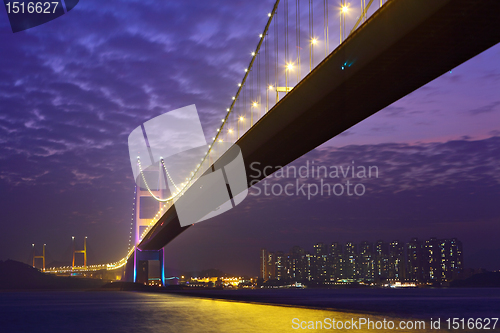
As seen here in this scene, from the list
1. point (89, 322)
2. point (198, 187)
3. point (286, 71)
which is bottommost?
point (89, 322)

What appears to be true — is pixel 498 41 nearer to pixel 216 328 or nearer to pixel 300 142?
pixel 300 142

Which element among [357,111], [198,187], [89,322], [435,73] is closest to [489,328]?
[357,111]

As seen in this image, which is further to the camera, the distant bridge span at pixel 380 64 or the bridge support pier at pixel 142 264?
the bridge support pier at pixel 142 264

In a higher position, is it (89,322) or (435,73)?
(435,73)

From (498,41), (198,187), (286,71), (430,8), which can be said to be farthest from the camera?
(198,187)

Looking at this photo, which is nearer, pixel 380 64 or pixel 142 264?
pixel 380 64

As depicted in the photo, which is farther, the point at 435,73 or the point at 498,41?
the point at 435,73

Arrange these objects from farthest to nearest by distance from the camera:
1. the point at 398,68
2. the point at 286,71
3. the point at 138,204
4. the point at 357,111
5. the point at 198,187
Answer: the point at 138,204 → the point at 198,187 → the point at 286,71 → the point at 357,111 → the point at 398,68

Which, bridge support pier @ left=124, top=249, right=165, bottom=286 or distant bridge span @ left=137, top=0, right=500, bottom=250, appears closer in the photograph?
distant bridge span @ left=137, top=0, right=500, bottom=250
